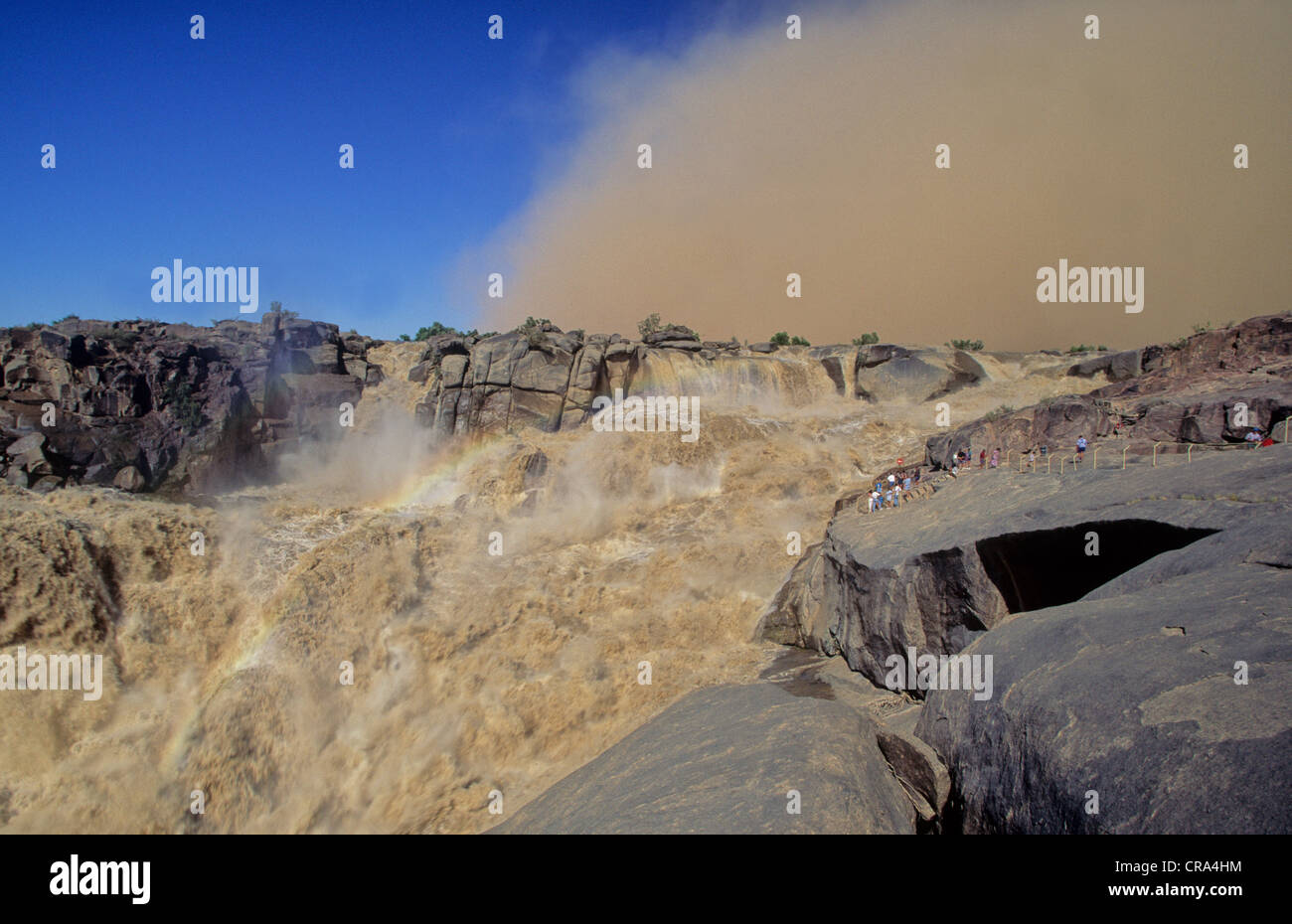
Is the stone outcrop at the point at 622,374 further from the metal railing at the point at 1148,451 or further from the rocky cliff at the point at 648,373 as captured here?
the metal railing at the point at 1148,451

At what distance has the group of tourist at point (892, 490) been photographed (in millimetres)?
19273

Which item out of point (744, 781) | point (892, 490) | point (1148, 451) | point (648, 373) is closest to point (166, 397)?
point (648, 373)

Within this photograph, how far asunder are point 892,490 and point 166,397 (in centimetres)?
2801

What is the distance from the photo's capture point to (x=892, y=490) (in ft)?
65.1

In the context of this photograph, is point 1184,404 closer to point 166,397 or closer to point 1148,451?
point 1148,451

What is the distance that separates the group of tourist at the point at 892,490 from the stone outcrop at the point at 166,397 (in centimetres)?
2449

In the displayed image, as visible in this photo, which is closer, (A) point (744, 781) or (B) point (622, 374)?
(A) point (744, 781)

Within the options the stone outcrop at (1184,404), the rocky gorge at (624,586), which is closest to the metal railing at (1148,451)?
the rocky gorge at (624,586)

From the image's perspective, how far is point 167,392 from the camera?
A: 28250 mm

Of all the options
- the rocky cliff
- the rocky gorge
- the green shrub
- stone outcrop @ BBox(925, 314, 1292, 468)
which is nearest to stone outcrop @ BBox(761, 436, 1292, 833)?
the rocky gorge

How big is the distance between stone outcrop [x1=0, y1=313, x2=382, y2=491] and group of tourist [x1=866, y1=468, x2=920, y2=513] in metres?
24.5

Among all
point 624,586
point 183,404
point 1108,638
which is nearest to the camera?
point 1108,638

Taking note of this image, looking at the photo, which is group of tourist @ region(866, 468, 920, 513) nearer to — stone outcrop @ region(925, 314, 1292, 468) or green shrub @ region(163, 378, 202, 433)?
stone outcrop @ region(925, 314, 1292, 468)
